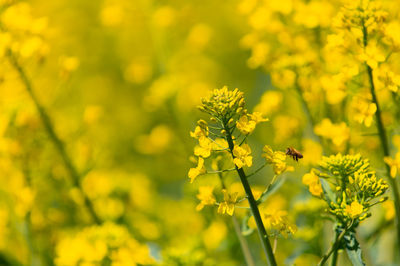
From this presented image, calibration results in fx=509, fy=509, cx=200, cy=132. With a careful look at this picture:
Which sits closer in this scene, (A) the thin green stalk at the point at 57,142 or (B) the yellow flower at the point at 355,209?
(B) the yellow flower at the point at 355,209

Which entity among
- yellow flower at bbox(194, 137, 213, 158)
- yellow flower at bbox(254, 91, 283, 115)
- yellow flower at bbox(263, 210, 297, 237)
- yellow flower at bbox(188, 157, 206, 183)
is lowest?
yellow flower at bbox(263, 210, 297, 237)

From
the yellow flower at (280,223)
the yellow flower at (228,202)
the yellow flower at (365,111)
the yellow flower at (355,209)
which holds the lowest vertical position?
the yellow flower at (355,209)

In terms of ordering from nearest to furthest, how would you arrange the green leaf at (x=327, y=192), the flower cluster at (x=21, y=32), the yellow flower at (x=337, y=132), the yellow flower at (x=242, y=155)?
the yellow flower at (x=242, y=155) → the green leaf at (x=327, y=192) → the yellow flower at (x=337, y=132) → the flower cluster at (x=21, y=32)

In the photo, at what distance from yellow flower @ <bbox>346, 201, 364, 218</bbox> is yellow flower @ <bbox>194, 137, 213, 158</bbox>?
0.42m

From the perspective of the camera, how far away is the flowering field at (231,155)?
1525mm

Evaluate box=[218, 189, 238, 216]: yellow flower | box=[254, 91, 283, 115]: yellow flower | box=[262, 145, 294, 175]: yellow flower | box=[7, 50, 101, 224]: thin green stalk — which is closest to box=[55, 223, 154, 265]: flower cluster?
box=[7, 50, 101, 224]: thin green stalk

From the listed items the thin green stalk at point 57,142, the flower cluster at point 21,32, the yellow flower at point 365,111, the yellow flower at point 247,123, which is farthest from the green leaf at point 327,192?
the flower cluster at point 21,32

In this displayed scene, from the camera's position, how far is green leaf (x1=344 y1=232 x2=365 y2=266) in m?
1.39

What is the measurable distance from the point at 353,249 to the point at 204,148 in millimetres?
514

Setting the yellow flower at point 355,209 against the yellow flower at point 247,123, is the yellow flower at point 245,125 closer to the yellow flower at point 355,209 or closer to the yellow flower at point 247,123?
the yellow flower at point 247,123

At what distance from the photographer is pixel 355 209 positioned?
1.39m

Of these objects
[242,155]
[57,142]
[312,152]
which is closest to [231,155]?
[242,155]

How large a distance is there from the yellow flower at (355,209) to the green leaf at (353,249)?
0.36 ft

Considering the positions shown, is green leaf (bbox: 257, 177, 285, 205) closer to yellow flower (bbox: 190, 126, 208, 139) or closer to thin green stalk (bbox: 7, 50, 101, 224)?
yellow flower (bbox: 190, 126, 208, 139)
